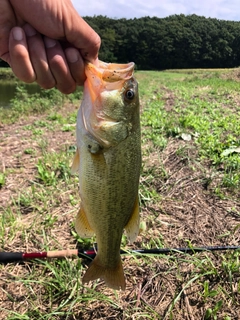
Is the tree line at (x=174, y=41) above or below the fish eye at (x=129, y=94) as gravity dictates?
below

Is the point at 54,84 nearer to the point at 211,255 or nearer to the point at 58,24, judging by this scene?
the point at 58,24

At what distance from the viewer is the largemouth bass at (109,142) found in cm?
191

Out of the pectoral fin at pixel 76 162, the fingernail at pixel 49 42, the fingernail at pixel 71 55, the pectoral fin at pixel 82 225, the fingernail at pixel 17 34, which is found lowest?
the pectoral fin at pixel 82 225

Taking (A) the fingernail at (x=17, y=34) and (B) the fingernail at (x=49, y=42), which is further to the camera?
(B) the fingernail at (x=49, y=42)

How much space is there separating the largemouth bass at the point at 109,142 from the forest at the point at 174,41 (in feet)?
218

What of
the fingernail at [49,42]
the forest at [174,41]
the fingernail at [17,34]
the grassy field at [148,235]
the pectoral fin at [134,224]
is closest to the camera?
the fingernail at [17,34]

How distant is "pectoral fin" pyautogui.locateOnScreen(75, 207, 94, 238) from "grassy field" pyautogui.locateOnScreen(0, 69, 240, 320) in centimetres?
83

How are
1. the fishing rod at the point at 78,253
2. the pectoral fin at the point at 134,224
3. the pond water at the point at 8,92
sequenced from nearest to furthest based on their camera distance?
the pectoral fin at the point at 134,224 < the fishing rod at the point at 78,253 < the pond water at the point at 8,92

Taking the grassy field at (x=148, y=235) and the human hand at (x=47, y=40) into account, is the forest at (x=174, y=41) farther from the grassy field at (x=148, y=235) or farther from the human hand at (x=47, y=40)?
the human hand at (x=47, y=40)

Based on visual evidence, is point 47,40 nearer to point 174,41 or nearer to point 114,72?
point 114,72

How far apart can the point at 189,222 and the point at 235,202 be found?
741mm

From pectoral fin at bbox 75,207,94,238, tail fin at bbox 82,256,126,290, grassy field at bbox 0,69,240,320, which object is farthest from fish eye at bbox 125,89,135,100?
grassy field at bbox 0,69,240,320

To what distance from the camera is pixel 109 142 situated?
76.0 inches

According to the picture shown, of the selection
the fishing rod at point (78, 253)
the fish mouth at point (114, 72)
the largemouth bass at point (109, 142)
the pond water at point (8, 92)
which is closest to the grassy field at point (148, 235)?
the fishing rod at point (78, 253)
